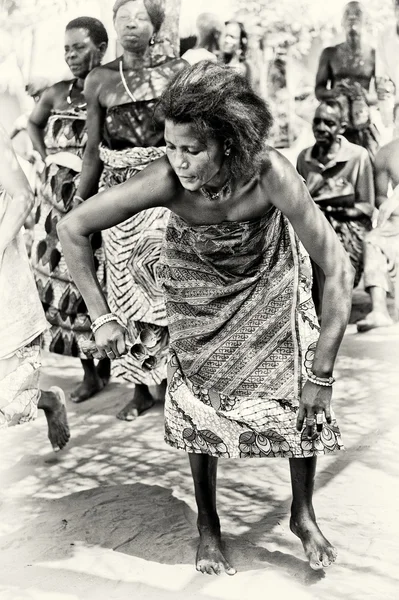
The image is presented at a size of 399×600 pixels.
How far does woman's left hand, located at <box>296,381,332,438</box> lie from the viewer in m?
3.15

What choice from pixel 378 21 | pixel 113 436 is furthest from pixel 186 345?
pixel 378 21

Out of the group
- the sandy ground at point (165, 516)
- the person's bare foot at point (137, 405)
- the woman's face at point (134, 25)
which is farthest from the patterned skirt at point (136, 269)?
the woman's face at point (134, 25)

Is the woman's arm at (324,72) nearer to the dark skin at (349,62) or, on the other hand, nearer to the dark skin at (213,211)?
the dark skin at (349,62)

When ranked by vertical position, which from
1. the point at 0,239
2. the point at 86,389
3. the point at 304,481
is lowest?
the point at 86,389

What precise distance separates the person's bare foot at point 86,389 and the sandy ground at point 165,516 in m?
0.26

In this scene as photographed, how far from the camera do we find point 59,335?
5730 mm

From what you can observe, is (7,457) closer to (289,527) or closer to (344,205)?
(289,527)

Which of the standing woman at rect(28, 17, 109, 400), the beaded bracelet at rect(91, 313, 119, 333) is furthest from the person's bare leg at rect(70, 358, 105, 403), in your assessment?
the beaded bracelet at rect(91, 313, 119, 333)

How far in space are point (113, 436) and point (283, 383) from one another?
69.4 inches

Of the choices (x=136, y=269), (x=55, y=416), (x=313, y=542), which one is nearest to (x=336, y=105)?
(x=136, y=269)

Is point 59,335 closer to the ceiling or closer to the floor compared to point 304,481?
closer to the floor

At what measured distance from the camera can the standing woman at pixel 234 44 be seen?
771cm

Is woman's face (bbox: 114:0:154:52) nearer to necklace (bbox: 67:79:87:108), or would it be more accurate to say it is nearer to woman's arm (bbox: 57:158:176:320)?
necklace (bbox: 67:79:87:108)

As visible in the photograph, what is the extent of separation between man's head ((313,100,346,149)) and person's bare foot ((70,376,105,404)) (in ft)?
8.40
